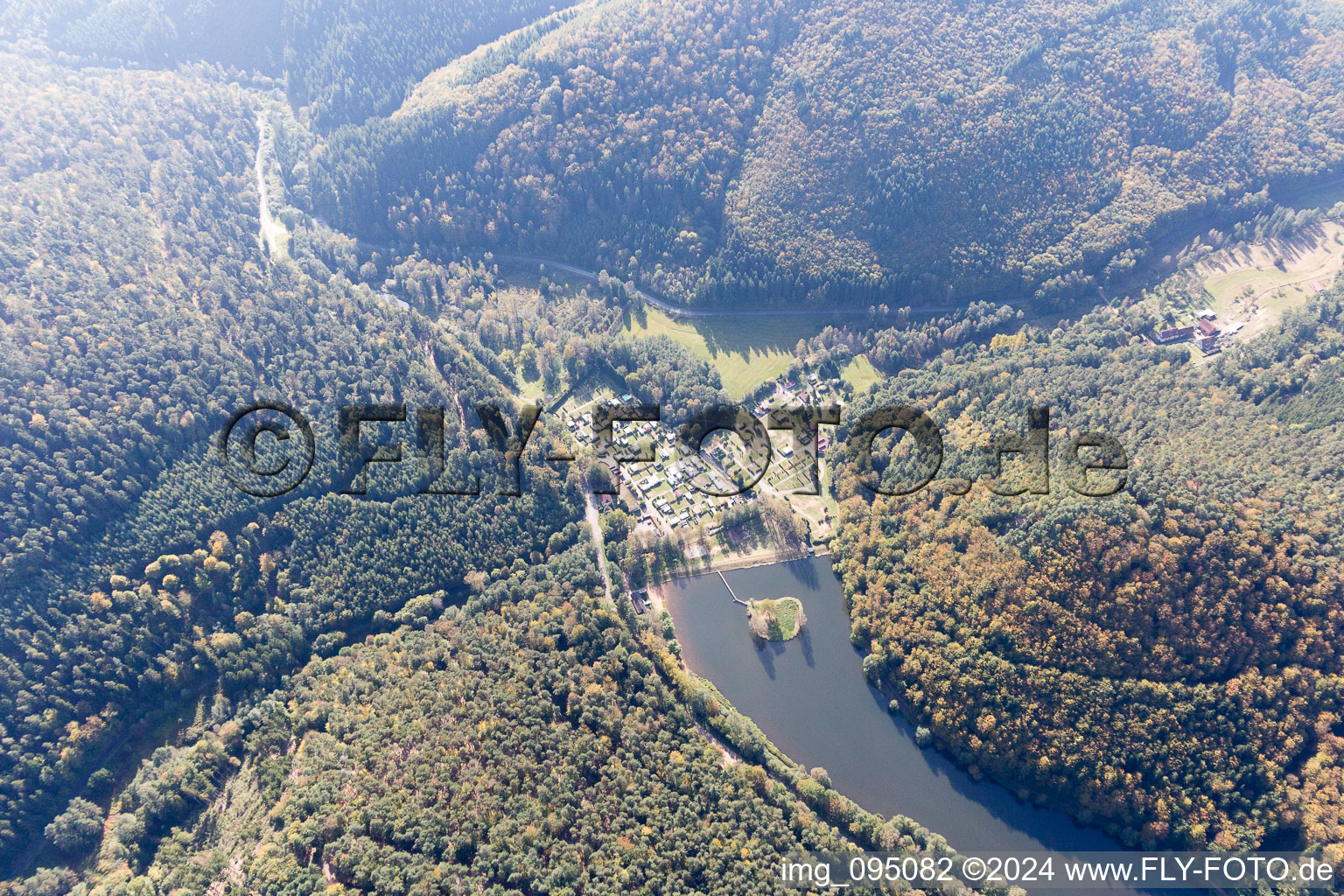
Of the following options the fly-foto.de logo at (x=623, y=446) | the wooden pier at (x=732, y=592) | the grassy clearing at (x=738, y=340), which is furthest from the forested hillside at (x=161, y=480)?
the grassy clearing at (x=738, y=340)

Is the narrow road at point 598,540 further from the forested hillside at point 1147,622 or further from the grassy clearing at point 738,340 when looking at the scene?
the grassy clearing at point 738,340

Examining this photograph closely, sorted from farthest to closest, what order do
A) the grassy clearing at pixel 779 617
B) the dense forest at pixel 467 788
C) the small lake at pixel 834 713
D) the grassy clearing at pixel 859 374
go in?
the grassy clearing at pixel 859 374
the grassy clearing at pixel 779 617
the small lake at pixel 834 713
the dense forest at pixel 467 788

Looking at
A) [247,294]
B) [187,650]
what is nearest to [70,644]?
[187,650]

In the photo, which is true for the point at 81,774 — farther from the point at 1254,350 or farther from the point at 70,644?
the point at 1254,350

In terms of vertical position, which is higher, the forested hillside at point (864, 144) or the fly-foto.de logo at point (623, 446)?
the forested hillside at point (864, 144)

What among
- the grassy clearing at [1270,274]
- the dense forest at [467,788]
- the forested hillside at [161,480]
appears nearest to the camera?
the dense forest at [467,788]

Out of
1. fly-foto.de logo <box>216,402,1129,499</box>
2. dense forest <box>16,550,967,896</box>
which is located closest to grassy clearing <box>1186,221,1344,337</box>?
fly-foto.de logo <box>216,402,1129,499</box>

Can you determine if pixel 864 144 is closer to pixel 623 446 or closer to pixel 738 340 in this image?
pixel 738 340
